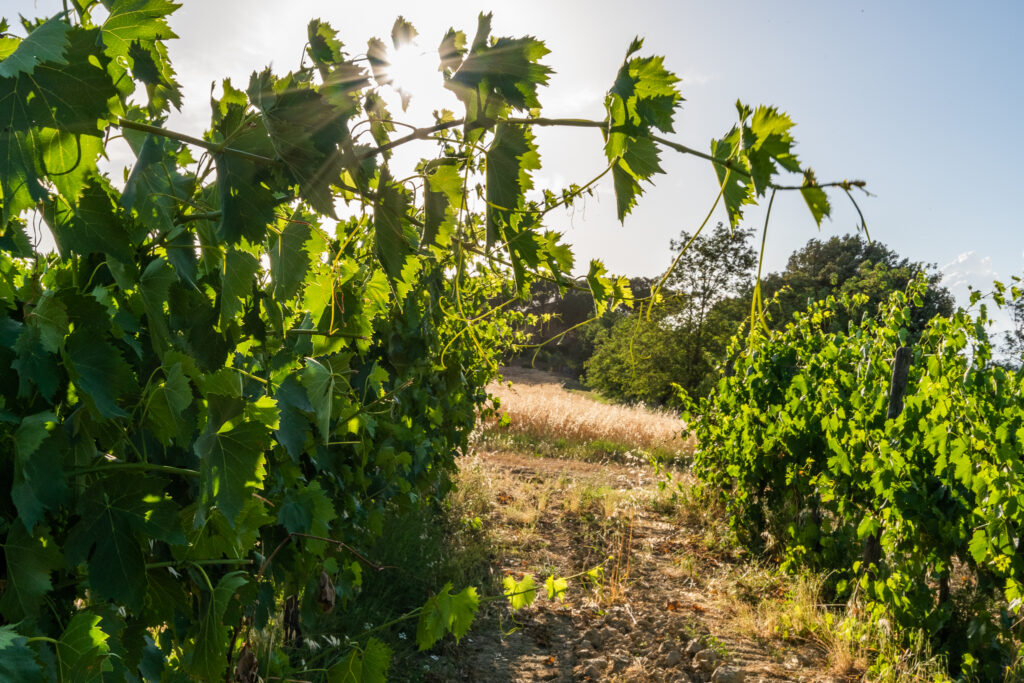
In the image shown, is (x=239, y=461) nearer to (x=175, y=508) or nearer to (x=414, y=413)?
(x=175, y=508)

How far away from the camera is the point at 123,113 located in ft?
2.79

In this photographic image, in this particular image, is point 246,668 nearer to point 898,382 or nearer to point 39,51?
point 39,51

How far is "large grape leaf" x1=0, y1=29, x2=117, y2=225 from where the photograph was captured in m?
0.58

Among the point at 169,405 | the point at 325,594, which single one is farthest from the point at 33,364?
the point at 325,594

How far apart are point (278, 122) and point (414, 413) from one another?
10.6 ft

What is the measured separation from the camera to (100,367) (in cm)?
86

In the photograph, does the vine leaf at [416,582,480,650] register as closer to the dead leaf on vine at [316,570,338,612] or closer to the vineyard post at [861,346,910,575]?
the dead leaf on vine at [316,570,338,612]

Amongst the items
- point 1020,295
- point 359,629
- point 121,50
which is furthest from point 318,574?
point 1020,295

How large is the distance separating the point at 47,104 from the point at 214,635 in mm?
814

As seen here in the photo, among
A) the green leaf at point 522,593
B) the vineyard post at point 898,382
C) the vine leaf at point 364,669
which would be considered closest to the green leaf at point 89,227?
the vine leaf at point 364,669

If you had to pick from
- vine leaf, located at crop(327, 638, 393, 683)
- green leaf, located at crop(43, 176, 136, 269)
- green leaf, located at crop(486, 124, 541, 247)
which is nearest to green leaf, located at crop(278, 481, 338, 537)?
vine leaf, located at crop(327, 638, 393, 683)

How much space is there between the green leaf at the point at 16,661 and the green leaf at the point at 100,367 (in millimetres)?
303

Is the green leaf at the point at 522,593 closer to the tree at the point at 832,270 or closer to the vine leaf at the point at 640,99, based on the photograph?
the vine leaf at the point at 640,99

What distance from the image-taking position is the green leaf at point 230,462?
874mm
